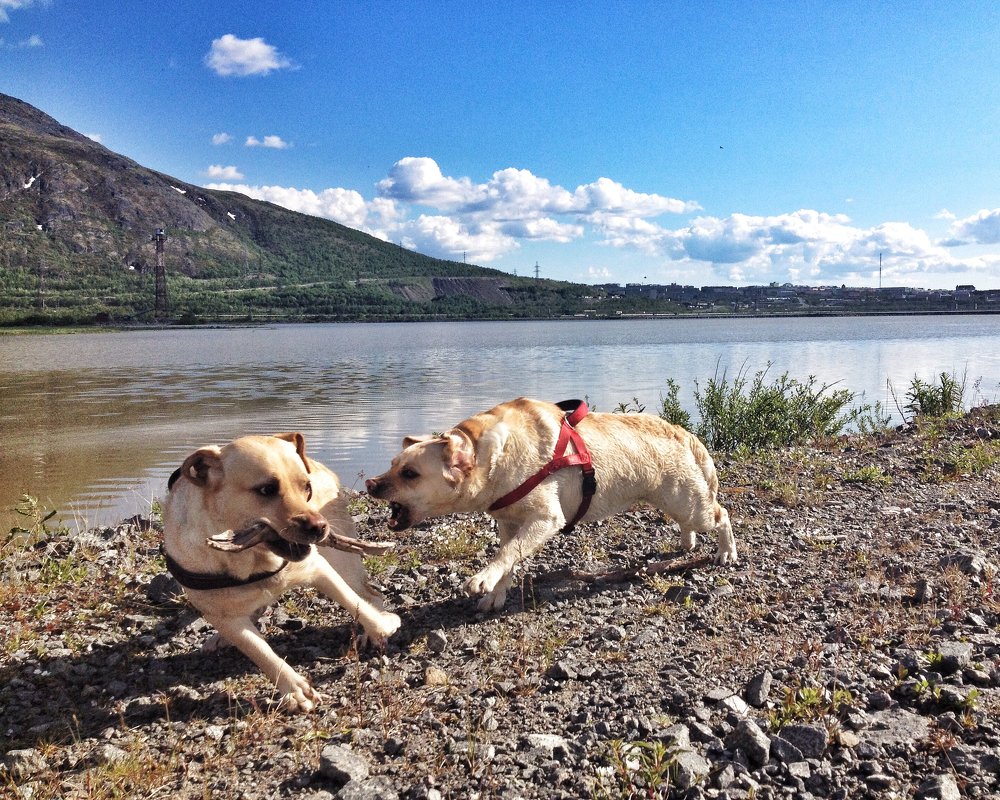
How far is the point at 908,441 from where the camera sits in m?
11.8

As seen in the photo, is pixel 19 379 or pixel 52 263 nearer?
pixel 19 379

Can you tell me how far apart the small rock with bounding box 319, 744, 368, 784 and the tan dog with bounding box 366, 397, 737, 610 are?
1.46 meters

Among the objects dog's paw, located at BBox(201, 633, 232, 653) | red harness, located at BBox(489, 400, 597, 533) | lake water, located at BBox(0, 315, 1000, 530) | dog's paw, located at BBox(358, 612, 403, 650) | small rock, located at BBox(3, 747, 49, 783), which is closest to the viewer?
small rock, located at BBox(3, 747, 49, 783)

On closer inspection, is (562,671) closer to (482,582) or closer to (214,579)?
(482,582)

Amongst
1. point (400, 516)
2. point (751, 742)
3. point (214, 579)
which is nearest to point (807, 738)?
point (751, 742)

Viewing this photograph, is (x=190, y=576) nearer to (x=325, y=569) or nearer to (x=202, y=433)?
(x=325, y=569)

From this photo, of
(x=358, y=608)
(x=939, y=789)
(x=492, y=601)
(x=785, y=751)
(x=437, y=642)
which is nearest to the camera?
(x=939, y=789)

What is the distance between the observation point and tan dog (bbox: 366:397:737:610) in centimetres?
489

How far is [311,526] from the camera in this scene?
376cm

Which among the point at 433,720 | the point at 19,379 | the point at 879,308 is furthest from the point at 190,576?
the point at 879,308

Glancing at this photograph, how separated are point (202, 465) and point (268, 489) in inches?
16.2

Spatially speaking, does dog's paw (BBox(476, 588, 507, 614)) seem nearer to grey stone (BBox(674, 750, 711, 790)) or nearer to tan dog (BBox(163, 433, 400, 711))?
tan dog (BBox(163, 433, 400, 711))

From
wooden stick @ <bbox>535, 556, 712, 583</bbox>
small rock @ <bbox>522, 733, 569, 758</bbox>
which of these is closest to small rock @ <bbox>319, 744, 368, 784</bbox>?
small rock @ <bbox>522, 733, 569, 758</bbox>

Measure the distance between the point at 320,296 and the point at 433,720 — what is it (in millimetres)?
172200
